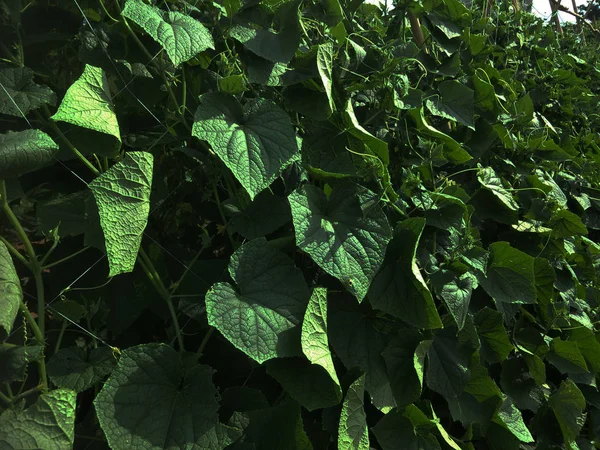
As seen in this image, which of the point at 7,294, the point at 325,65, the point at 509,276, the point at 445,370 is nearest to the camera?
the point at 7,294

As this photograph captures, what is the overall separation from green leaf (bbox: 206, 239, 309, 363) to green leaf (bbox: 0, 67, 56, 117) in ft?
1.35

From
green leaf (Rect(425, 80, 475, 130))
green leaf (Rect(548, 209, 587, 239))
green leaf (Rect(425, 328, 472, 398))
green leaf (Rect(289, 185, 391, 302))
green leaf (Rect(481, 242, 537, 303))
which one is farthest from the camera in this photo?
green leaf (Rect(548, 209, 587, 239))

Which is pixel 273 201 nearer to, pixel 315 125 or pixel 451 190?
pixel 315 125

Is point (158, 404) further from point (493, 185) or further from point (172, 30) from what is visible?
point (493, 185)

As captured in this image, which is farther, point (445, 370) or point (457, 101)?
point (457, 101)

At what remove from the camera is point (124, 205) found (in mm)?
939

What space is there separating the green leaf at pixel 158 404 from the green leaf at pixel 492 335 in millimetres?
775

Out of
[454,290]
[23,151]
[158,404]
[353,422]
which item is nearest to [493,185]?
[454,290]

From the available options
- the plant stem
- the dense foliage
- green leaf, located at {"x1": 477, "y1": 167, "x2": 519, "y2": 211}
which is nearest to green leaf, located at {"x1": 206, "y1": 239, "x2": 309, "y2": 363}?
the dense foliage

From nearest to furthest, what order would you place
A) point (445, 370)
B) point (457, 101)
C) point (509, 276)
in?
point (445, 370)
point (509, 276)
point (457, 101)

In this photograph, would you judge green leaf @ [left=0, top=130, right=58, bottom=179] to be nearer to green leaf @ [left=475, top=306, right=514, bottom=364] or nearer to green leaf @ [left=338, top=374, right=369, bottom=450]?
green leaf @ [left=338, top=374, right=369, bottom=450]

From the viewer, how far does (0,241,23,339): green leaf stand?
782mm

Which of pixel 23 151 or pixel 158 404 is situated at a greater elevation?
pixel 23 151

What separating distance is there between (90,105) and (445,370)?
0.92 metres
